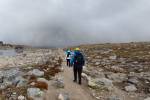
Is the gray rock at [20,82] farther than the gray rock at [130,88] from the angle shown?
No

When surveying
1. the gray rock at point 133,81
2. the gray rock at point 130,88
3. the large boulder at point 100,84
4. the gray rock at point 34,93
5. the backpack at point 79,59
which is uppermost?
the backpack at point 79,59

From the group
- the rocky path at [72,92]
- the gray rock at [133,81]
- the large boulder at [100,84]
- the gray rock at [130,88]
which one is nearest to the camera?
the rocky path at [72,92]

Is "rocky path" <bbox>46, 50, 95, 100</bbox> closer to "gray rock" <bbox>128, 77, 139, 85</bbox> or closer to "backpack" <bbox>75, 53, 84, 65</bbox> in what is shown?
"backpack" <bbox>75, 53, 84, 65</bbox>

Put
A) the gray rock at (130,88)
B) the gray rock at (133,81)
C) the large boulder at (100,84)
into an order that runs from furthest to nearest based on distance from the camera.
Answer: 1. the gray rock at (133,81)
2. the gray rock at (130,88)
3. the large boulder at (100,84)

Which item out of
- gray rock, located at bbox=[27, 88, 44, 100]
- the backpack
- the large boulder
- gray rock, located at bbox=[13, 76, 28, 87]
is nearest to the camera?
gray rock, located at bbox=[27, 88, 44, 100]

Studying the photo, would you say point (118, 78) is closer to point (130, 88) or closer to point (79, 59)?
point (130, 88)

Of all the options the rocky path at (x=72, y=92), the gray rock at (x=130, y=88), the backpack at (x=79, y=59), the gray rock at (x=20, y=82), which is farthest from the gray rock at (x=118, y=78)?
the gray rock at (x=20, y=82)

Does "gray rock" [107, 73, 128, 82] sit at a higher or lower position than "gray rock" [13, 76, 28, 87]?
lower

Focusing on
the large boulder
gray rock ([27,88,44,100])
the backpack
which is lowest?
the large boulder

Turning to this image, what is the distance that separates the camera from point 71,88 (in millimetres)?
26719

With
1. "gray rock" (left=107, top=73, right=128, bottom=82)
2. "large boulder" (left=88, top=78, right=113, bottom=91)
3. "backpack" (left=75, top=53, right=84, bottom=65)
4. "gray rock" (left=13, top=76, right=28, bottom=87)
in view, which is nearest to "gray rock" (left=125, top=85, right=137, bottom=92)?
"large boulder" (left=88, top=78, right=113, bottom=91)

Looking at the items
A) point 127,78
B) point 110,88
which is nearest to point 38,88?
point 110,88

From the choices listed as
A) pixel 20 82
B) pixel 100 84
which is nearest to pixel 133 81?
pixel 100 84

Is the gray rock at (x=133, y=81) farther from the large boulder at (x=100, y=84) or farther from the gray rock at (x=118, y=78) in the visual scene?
the large boulder at (x=100, y=84)
